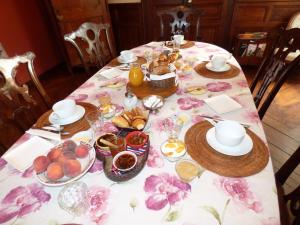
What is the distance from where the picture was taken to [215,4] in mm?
2791

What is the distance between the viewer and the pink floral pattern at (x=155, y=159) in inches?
29.0

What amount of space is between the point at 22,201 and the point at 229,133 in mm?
757

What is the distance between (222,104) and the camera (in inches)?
39.4

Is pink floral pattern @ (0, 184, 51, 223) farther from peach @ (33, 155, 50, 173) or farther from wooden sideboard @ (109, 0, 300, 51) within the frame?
wooden sideboard @ (109, 0, 300, 51)

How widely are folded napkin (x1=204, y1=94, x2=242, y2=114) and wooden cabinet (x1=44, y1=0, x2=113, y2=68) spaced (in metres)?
2.58

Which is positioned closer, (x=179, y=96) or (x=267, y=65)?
(x=179, y=96)

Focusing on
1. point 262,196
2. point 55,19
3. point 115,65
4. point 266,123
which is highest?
point 55,19

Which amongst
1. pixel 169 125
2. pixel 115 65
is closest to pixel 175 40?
pixel 115 65

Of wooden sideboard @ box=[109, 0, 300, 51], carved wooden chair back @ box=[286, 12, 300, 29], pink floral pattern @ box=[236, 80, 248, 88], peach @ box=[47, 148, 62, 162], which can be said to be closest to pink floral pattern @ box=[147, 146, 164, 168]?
peach @ box=[47, 148, 62, 162]

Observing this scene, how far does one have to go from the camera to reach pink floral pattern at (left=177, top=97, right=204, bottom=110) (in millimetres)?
1020

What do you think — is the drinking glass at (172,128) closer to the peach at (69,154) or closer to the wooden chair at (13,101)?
the peach at (69,154)

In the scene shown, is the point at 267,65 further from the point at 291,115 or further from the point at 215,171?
the point at 291,115

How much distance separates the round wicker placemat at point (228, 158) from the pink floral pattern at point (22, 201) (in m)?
0.54

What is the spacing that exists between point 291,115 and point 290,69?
123 centimetres
